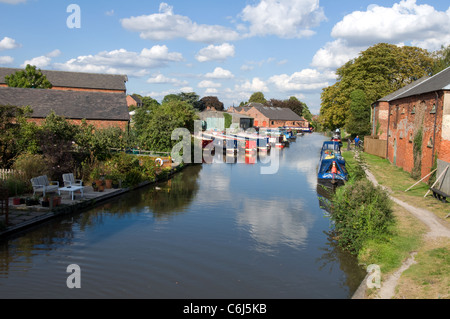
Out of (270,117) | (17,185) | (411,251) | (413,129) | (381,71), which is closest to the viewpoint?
(411,251)

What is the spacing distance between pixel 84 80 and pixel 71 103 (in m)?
34.6

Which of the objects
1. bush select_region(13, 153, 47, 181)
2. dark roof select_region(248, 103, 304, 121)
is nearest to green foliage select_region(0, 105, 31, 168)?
bush select_region(13, 153, 47, 181)

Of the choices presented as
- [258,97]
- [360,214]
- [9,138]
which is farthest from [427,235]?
[258,97]

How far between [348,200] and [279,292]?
14.3ft

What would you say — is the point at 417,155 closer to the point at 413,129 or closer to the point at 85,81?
the point at 413,129

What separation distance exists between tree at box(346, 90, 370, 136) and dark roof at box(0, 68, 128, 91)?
39.2 m

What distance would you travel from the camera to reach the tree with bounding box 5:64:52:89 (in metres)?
52.6

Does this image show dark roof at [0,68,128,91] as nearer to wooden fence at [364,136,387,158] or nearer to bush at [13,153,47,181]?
wooden fence at [364,136,387,158]

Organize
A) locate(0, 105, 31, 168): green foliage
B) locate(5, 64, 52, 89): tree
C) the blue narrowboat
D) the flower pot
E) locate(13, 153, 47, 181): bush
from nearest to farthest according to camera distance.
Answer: locate(13, 153, 47, 181): bush
locate(0, 105, 31, 168): green foliage
the flower pot
the blue narrowboat
locate(5, 64, 52, 89): tree

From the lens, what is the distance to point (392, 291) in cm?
802

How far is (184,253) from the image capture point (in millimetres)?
11250
